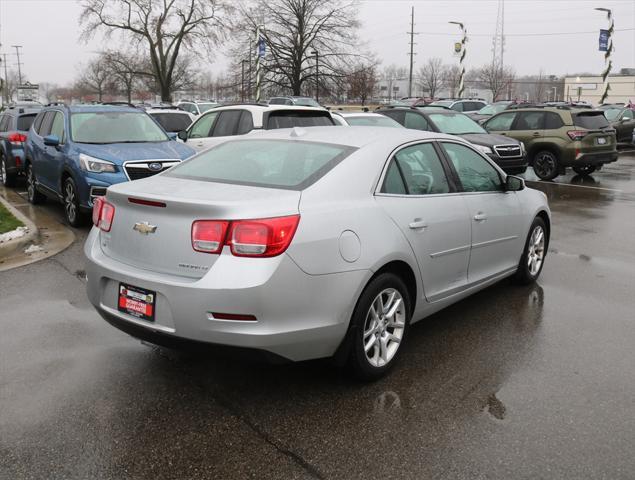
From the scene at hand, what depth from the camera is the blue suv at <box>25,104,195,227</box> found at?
840 cm

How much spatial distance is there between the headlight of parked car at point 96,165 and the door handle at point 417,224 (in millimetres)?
5543

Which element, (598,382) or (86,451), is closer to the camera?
(86,451)

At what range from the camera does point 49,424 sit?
3373mm

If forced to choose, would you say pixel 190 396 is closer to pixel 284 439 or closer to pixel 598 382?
pixel 284 439

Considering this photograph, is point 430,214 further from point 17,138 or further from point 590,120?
point 590,120

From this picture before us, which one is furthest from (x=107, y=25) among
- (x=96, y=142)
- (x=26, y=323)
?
(x=26, y=323)

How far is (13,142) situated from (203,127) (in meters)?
4.24

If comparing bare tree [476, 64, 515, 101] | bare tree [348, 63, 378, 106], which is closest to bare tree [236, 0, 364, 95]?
bare tree [348, 63, 378, 106]

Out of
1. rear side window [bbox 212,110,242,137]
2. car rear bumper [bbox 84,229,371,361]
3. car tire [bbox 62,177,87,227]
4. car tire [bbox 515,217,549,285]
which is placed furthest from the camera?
rear side window [bbox 212,110,242,137]

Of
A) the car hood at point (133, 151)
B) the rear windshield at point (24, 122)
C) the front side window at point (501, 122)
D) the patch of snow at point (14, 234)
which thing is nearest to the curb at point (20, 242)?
the patch of snow at point (14, 234)

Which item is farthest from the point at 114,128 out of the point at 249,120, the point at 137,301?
the point at 137,301

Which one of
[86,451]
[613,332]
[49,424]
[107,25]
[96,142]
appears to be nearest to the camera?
[86,451]

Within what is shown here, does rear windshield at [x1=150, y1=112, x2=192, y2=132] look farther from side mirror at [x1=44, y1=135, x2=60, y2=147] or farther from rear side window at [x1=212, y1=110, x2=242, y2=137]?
side mirror at [x1=44, y1=135, x2=60, y2=147]

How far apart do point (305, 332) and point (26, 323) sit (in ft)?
9.03
